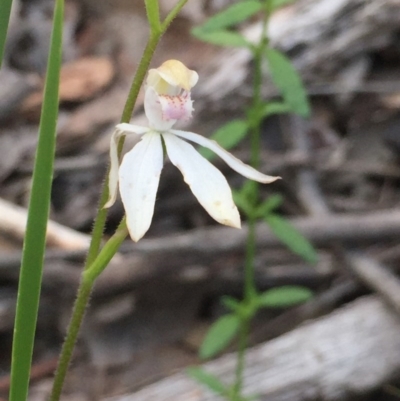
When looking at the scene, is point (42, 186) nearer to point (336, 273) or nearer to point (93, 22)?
point (336, 273)

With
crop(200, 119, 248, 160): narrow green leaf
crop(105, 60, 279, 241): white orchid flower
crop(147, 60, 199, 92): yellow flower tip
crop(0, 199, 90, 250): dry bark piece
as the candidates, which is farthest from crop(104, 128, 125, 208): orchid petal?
crop(0, 199, 90, 250): dry bark piece

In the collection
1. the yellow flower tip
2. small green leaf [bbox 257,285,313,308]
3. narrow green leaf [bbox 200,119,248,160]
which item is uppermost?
narrow green leaf [bbox 200,119,248,160]

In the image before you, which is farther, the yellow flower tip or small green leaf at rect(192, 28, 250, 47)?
small green leaf at rect(192, 28, 250, 47)

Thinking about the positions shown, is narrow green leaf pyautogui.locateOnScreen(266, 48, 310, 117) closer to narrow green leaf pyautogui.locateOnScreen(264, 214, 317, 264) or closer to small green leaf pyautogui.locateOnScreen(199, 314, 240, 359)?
narrow green leaf pyautogui.locateOnScreen(264, 214, 317, 264)

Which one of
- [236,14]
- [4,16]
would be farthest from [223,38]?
[4,16]

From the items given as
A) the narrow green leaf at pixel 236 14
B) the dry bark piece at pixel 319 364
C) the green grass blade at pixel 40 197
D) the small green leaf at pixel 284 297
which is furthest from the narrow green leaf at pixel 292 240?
the green grass blade at pixel 40 197
